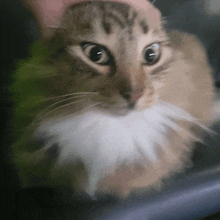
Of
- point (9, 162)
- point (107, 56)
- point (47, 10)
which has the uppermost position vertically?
point (47, 10)

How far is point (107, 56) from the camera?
2.21ft

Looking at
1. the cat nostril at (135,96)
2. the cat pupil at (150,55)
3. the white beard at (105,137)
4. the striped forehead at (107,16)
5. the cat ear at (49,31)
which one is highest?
the striped forehead at (107,16)

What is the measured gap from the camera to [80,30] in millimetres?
648

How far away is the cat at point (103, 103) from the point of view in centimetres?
63

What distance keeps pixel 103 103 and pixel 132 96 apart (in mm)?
104

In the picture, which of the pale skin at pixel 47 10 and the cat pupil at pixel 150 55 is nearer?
the pale skin at pixel 47 10

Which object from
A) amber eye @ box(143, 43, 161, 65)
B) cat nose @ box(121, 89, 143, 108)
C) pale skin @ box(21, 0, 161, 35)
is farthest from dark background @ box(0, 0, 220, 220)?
cat nose @ box(121, 89, 143, 108)

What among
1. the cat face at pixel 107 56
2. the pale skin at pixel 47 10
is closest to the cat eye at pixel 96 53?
the cat face at pixel 107 56

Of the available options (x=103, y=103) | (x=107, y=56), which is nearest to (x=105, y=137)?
(x=103, y=103)

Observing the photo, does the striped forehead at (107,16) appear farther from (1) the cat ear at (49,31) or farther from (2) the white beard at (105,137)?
(2) the white beard at (105,137)

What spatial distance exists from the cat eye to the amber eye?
0.15m

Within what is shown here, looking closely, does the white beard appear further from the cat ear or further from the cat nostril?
the cat ear

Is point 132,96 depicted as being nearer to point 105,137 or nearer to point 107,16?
point 105,137

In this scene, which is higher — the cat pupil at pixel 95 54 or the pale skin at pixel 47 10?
the pale skin at pixel 47 10
